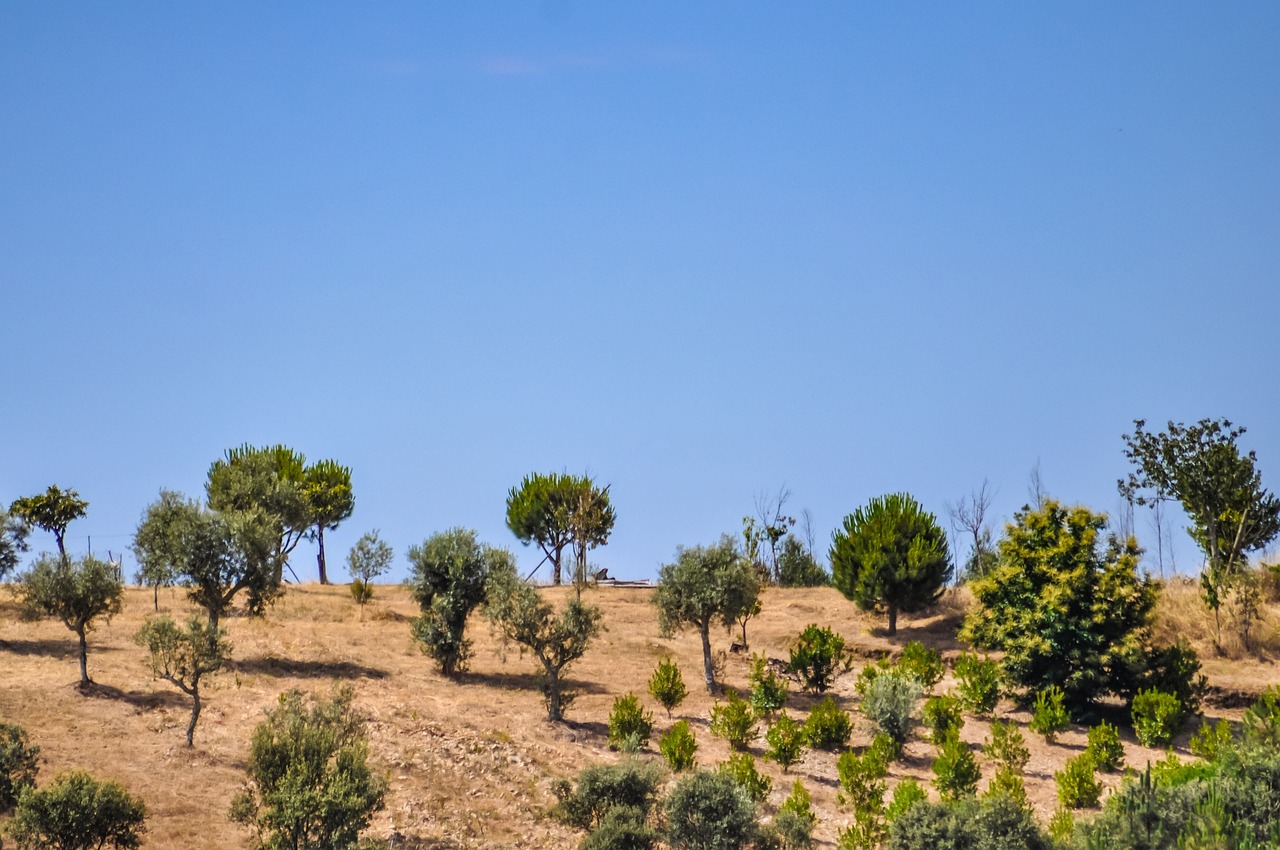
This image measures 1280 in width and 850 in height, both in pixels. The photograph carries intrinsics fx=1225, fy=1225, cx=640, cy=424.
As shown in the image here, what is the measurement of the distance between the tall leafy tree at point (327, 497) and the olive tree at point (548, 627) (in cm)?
→ 2945

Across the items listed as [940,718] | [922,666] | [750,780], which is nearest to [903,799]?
[750,780]

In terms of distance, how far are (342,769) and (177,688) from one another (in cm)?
1114

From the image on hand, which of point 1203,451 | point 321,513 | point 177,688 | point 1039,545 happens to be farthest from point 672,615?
point 321,513

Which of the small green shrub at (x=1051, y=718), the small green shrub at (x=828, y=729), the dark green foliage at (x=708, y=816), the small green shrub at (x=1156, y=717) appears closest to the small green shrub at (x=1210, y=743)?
the small green shrub at (x=1156, y=717)

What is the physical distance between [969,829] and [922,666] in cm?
1573

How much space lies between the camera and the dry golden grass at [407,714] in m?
26.2

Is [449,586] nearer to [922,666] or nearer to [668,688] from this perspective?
[668,688]

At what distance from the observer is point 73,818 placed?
2225 cm

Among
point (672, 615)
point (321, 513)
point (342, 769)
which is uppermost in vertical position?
point (321, 513)

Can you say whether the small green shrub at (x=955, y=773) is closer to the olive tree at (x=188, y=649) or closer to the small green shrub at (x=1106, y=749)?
the small green shrub at (x=1106, y=749)

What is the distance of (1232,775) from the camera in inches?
966

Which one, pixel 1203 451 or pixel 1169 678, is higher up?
pixel 1203 451

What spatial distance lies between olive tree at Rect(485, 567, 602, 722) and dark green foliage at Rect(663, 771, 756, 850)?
29.2ft

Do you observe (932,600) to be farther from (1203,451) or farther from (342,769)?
(342,769)
